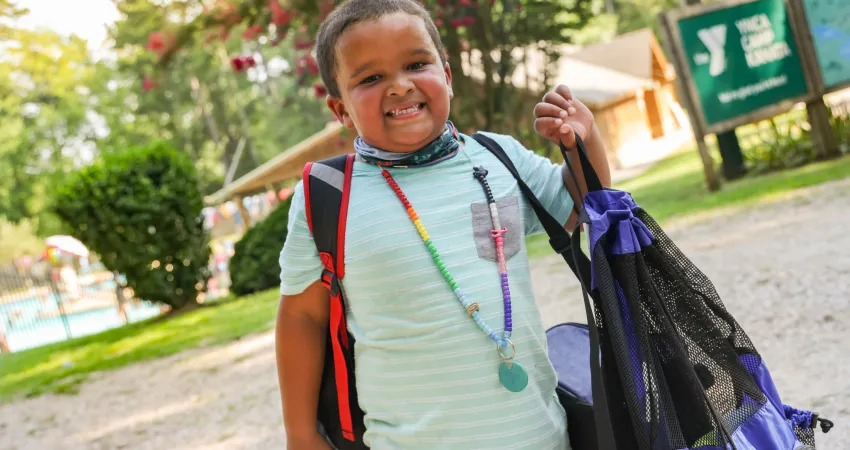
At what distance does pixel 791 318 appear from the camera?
4688mm

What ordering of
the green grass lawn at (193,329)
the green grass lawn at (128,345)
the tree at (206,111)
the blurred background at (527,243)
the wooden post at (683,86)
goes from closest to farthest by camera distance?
the blurred background at (527,243)
the green grass lawn at (128,345)
the green grass lawn at (193,329)
the wooden post at (683,86)
the tree at (206,111)

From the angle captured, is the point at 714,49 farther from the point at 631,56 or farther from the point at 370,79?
the point at 631,56

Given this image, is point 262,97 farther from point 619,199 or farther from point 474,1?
point 619,199

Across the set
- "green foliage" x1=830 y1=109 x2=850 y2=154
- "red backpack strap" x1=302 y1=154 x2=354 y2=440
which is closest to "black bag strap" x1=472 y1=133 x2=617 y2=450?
"red backpack strap" x1=302 y1=154 x2=354 y2=440

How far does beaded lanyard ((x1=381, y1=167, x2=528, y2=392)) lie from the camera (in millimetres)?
1524

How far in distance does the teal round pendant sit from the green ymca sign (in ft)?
30.6

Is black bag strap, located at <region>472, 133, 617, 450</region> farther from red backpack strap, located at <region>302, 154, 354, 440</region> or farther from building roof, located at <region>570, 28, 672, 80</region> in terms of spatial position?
building roof, located at <region>570, 28, 672, 80</region>

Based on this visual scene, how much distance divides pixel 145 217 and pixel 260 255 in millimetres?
1920

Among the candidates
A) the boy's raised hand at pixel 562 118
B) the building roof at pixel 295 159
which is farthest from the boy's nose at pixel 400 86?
the building roof at pixel 295 159

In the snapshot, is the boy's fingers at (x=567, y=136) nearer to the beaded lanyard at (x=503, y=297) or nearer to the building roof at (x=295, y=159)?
the beaded lanyard at (x=503, y=297)

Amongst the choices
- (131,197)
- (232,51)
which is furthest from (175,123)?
(131,197)

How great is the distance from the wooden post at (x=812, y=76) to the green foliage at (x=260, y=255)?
7.66 metres

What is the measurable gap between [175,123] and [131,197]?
1596 inches

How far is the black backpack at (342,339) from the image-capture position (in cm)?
163
